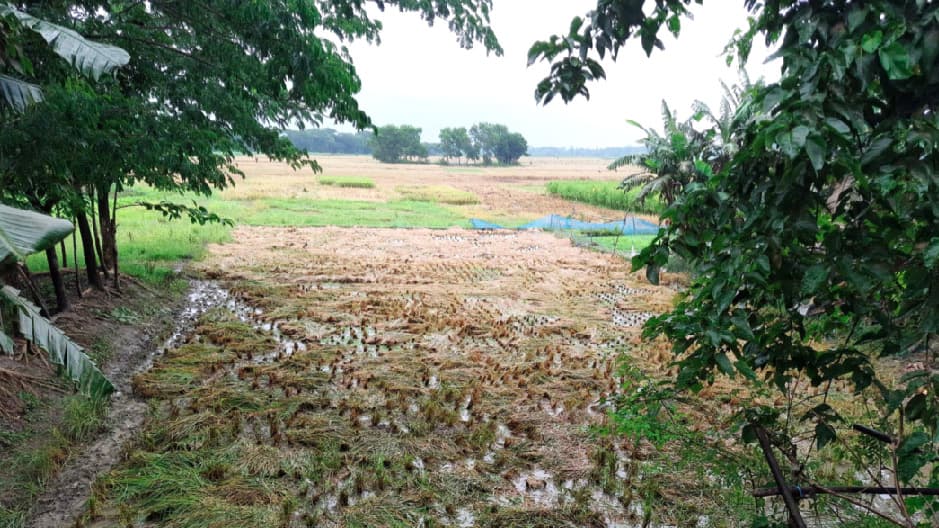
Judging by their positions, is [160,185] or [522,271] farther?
[522,271]

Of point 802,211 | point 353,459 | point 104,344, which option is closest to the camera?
point 802,211

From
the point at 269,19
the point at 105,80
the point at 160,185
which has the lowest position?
the point at 160,185

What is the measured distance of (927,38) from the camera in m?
1.08

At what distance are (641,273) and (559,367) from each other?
618cm

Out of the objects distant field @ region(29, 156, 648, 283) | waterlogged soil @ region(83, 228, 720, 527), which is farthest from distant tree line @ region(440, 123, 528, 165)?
waterlogged soil @ region(83, 228, 720, 527)

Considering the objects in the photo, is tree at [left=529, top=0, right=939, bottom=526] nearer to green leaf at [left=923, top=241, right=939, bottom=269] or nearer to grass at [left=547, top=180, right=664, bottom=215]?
green leaf at [left=923, top=241, right=939, bottom=269]

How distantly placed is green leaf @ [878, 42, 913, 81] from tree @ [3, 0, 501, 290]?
4223 millimetres

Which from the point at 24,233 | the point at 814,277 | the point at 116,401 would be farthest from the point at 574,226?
the point at 814,277

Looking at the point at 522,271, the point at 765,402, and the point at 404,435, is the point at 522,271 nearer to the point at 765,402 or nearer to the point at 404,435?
the point at 765,402

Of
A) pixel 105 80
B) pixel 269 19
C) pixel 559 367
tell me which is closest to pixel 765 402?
pixel 559 367

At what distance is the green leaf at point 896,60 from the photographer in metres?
1.08

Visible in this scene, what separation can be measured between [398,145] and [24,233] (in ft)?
231

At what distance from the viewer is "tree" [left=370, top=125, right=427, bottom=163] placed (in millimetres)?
69250

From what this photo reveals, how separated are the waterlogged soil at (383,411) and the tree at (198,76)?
2156mm
